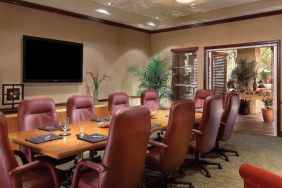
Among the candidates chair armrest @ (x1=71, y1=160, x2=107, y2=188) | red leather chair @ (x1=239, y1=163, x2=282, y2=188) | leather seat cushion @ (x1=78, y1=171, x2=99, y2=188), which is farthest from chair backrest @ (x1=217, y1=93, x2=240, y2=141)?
red leather chair @ (x1=239, y1=163, x2=282, y2=188)

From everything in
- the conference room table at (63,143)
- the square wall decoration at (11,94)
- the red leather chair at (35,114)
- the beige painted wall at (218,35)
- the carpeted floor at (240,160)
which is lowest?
the carpeted floor at (240,160)

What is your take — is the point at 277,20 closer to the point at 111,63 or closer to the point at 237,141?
the point at 237,141

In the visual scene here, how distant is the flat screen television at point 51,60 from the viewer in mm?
4891

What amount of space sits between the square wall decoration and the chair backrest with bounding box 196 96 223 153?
3.25m

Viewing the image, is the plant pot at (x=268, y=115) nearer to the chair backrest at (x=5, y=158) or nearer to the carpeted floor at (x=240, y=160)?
the carpeted floor at (x=240, y=160)

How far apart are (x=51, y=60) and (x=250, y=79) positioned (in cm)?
674

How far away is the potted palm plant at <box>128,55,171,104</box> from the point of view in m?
6.89

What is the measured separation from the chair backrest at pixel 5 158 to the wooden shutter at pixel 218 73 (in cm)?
575

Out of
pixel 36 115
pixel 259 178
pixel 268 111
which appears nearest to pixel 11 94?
pixel 36 115

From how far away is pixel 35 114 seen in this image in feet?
9.98

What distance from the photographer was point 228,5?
5664 mm

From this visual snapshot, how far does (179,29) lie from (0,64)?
447 cm

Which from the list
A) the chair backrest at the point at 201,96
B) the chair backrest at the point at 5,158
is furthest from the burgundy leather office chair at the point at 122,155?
the chair backrest at the point at 201,96

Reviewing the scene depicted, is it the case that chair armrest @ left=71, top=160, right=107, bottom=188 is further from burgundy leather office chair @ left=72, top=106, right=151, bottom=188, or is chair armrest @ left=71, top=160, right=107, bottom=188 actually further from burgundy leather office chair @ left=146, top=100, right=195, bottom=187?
burgundy leather office chair @ left=146, top=100, right=195, bottom=187
